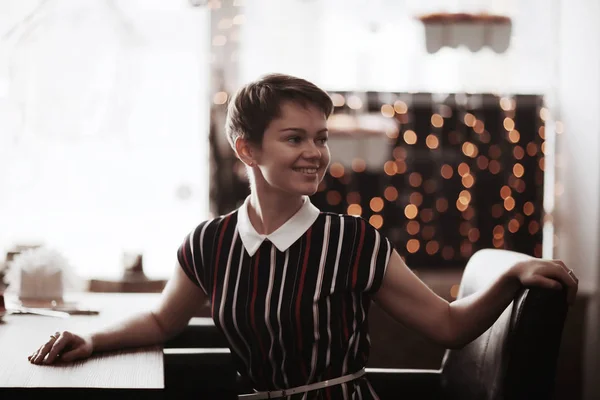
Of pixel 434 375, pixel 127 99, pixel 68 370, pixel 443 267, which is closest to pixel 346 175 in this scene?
pixel 443 267

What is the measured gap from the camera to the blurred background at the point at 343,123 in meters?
3.79

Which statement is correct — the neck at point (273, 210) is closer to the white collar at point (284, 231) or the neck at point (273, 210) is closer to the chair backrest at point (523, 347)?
the white collar at point (284, 231)

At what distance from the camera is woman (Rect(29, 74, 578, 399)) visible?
169 cm

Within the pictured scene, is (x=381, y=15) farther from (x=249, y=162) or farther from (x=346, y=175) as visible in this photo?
(x=249, y=162)

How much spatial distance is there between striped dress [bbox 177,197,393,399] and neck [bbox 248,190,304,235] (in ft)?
0.06

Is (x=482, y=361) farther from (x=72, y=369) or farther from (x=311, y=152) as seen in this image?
(x=72, y=369)

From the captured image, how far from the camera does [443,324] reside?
5.49 ft

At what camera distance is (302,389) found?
169 cm

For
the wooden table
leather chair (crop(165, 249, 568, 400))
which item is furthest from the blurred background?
the wooden table

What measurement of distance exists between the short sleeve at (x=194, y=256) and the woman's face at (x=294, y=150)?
0.24m

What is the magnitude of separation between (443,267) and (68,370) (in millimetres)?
2804

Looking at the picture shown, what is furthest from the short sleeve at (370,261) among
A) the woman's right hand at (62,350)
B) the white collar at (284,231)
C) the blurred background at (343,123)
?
the blurred background at (343,123)

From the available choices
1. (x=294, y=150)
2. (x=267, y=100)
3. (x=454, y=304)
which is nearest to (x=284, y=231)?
(x=294, y=150)

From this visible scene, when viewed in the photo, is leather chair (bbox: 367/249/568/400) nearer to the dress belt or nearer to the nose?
the dress belt
